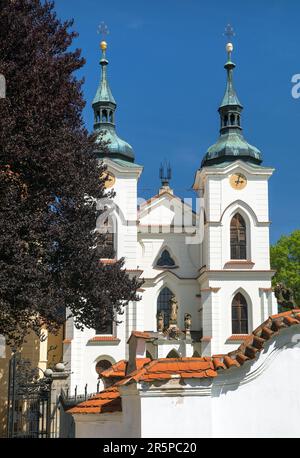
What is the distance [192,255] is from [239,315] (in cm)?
482

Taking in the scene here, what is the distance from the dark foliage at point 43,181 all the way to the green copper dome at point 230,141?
21438 mm

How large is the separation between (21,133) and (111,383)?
6547 millimetres

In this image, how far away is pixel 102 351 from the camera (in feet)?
111

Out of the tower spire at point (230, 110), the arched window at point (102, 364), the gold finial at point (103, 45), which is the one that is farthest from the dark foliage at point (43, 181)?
the gold finial at point (103, 45)

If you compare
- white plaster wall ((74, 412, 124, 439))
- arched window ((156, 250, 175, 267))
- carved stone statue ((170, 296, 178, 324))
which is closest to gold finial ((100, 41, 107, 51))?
arched window ((156, 250, 175, 267))

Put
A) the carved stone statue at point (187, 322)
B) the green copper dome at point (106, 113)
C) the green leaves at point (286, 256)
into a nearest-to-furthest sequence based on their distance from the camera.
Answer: the carved stone statue at point (187, 322) < the green copper dome at point (106, 113) < the green leaves at point (286, 256)

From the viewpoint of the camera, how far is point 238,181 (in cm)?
3672

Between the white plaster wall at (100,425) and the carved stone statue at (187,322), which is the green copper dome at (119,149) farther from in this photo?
the white plaster wall at (100,425)

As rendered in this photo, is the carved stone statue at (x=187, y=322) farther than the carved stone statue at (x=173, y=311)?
Yes

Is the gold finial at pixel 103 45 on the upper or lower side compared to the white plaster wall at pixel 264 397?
upper

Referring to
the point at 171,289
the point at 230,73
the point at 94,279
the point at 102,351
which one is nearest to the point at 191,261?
the point at 171,289

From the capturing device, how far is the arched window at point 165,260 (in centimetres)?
3784

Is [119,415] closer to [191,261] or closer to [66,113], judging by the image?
[66,113]

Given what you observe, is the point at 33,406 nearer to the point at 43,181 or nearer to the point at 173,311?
the point at 43,181
